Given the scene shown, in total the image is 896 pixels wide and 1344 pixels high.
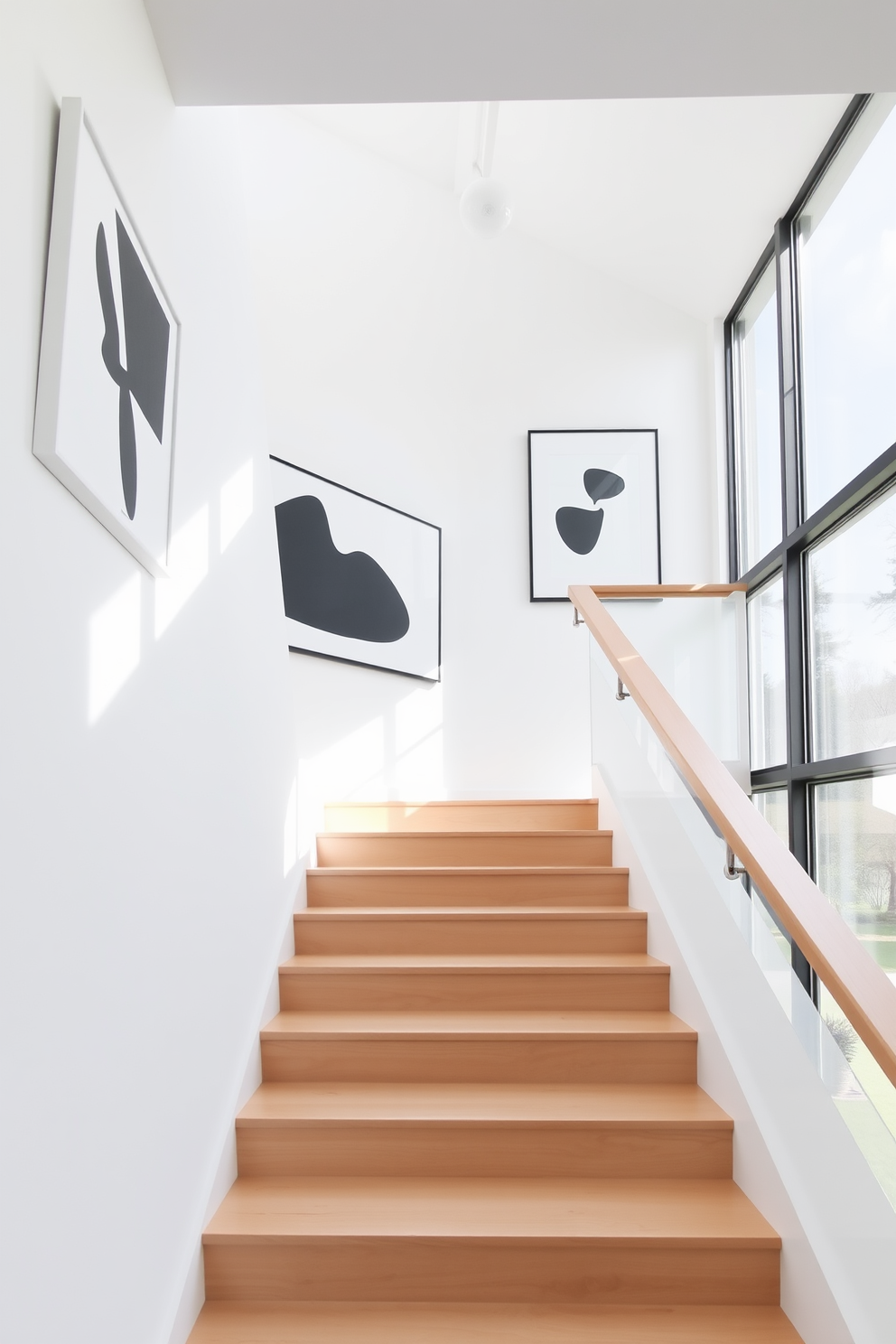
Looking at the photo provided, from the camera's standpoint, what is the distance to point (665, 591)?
450 cm

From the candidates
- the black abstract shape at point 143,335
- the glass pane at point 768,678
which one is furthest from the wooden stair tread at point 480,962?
the black abstract shape at point 143,335

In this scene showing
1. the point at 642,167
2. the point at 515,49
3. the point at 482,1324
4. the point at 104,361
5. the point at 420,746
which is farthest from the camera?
the point at 420,746

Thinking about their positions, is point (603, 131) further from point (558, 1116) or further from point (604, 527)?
point (558, 1116)

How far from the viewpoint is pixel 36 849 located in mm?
1375

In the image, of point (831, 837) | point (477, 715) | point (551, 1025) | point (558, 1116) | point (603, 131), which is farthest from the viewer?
point (477, 715)

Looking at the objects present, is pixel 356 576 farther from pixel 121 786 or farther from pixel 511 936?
pixel 121 786

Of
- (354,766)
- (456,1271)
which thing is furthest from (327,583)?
(456,1271)

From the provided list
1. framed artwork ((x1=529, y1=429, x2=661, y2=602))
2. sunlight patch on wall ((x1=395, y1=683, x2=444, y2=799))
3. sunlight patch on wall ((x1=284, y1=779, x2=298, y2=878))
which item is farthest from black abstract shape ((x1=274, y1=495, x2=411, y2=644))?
sunlight patch on wall ((x1=284, y1=779, x2=298, y2=878))

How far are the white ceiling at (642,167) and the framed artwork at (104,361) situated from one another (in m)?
3.17

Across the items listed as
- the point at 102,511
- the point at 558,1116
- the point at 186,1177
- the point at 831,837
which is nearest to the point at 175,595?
the point at 102,511

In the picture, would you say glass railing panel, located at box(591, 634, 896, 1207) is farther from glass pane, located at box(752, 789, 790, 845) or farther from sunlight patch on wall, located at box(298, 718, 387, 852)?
sunlight patch on wall, located at box(298, 718, 387, 852)

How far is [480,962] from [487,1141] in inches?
27.6

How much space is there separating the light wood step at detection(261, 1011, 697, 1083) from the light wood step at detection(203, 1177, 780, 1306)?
50cm

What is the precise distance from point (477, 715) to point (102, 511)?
389cm
